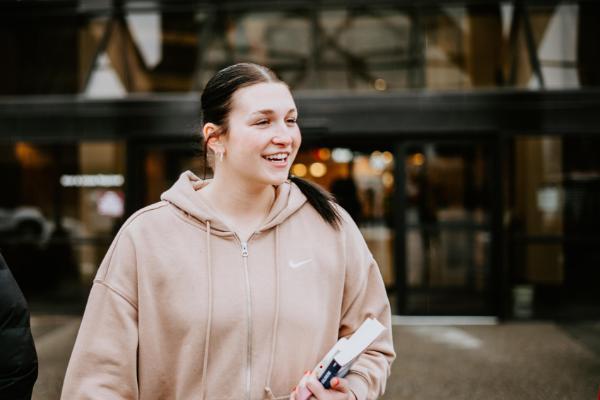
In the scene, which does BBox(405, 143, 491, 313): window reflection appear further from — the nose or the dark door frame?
the nose

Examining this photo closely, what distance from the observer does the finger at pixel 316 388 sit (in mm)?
1821

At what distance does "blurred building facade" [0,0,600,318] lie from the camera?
898cm

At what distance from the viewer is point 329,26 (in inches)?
371

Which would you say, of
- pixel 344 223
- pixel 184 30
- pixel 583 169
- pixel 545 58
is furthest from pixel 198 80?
pixel 344 223

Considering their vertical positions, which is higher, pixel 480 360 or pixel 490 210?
pixel 490 210

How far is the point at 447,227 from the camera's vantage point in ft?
30.2

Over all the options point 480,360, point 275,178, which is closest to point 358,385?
point 275,178

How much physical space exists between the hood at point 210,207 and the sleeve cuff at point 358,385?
0.55 meters

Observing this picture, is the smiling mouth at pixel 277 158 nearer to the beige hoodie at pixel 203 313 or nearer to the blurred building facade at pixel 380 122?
the beige hoodie at pixel 203 313

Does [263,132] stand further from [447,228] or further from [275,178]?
[447,228]

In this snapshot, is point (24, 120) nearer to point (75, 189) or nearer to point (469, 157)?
point (75, 189)

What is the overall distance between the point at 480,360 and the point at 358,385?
5472 millimetres

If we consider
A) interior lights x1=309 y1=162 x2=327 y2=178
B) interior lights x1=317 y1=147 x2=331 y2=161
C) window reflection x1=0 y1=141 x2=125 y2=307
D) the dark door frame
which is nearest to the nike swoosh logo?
the dark door frame

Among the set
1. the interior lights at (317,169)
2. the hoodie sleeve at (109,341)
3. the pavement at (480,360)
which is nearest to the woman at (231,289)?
the hoodie sleeve at (109,341)
